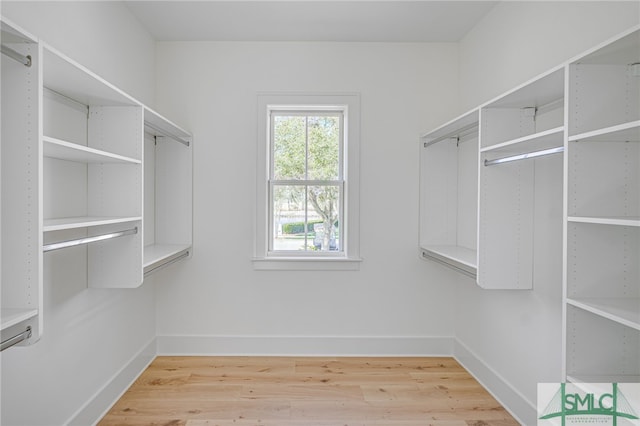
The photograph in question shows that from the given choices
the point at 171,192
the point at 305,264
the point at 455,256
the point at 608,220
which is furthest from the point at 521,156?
the point at 171,192

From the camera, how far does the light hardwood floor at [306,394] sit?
8.34 ft

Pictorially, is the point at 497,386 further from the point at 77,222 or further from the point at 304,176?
the point at 77,222

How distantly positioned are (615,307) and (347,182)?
2.31m

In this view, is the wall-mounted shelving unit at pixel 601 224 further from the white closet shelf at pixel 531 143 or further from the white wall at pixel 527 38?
the white wall at pixel 527 38

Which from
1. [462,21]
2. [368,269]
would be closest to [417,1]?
[462,21]

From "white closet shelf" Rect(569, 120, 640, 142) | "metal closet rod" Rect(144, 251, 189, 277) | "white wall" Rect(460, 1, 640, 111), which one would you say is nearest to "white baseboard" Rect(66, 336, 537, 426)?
"metal closet rod" Rect(144, 251, 189, 277)

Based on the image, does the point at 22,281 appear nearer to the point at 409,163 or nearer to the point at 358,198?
the point at 358,198

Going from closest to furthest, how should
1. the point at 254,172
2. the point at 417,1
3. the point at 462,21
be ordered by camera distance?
1. the point at 417,1
2. the point at 462,21
3. the point at 254,172

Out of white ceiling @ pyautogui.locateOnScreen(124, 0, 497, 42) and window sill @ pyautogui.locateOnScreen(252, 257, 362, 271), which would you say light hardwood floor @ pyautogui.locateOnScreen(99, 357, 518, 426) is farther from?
white ceiling @ pyautogui.locateOnScreen(124, 0, 497, 42)

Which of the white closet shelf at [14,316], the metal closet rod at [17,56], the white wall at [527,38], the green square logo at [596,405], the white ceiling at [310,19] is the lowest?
the green square logo at [596,405]

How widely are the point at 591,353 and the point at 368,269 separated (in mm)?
2060

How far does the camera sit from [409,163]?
3.57m

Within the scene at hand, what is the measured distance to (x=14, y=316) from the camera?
4.46 ft

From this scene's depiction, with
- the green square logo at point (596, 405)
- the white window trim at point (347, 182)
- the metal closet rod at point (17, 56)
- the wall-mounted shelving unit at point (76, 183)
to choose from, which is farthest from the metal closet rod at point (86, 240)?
the green square logo at point (596, 405)
